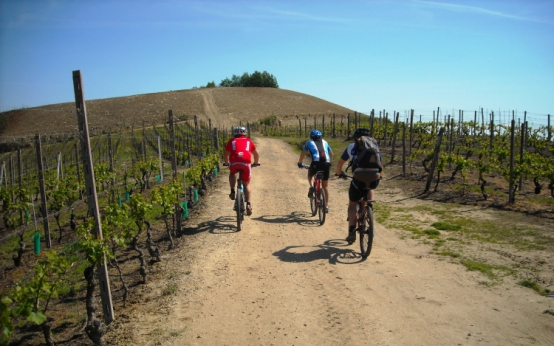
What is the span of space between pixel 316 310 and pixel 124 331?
204 cm

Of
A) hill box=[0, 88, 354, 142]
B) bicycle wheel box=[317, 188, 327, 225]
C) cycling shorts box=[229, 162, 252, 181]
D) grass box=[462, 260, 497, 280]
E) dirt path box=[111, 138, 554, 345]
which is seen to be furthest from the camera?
hill box=[0, 88, 354, 142]

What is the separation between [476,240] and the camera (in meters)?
7.26

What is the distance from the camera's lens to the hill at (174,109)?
5327 centimetres

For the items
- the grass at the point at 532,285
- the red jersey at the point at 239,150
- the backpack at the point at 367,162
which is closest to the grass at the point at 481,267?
the grass at the point at 532,285

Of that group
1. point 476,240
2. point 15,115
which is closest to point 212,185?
point 476,240

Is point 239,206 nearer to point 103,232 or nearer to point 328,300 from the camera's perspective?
point 103,232

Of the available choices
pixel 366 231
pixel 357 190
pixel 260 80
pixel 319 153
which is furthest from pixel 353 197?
pixel 260 80

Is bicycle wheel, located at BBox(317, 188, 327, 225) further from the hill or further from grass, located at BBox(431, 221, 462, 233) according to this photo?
the hill

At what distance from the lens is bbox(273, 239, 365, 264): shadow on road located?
612 centimetres

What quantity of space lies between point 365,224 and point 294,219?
2748 mm

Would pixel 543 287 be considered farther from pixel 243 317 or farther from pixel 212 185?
pixel 212 185

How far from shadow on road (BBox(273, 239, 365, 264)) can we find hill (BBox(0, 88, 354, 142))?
4362cm

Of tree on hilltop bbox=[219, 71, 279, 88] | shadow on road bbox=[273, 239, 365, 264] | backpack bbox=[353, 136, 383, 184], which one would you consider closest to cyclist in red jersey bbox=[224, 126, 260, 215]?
shadow on road bbox=[273, 239, 365, 264]

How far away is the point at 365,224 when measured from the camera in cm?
621
